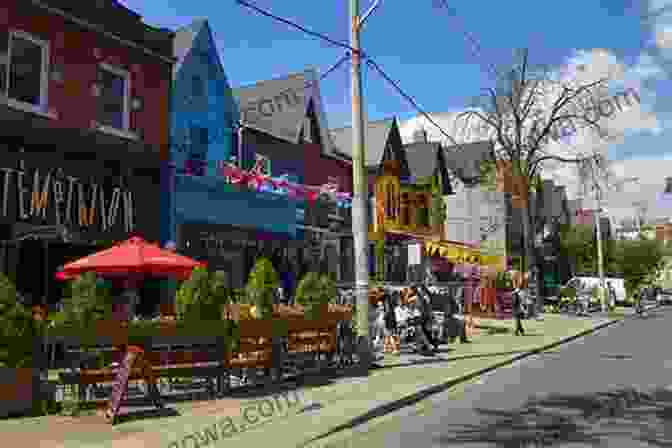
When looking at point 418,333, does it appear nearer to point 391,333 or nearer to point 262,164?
point 391,333

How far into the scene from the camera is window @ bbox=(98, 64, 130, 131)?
1551 cm

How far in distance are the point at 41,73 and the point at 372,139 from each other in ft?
65.5

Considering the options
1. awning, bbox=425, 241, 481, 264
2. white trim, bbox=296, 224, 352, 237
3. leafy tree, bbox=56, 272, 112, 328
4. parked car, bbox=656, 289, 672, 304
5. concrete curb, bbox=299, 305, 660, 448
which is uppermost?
white trim, bbox=296, 224, 352, 237

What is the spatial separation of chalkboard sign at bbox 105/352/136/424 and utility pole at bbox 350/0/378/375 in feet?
16.3

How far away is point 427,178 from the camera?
119 ft

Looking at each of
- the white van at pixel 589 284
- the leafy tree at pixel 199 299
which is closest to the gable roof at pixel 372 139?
the white van at pixel 589 284

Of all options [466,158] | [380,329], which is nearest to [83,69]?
[380,329]

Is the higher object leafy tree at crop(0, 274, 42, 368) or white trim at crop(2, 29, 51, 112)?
white trim at crop(2, 29, 51, 112)

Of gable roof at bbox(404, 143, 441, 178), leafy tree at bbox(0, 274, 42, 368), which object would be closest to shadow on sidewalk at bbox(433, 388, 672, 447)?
leafy tree at bbox(0, 274, 42, 368)

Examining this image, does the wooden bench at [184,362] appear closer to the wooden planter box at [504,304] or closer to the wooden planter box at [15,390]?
the wooden planter box at [15,390]

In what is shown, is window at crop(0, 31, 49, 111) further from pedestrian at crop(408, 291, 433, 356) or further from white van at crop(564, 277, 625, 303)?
white van at crop(564, 277, 625, 303)

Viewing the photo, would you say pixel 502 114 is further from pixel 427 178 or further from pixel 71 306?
pixel 71 306

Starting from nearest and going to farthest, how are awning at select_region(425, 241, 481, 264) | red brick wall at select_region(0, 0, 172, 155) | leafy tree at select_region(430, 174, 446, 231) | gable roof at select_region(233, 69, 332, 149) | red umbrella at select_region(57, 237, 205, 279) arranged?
red umbrella at select_region(57, 237, 205, 279)
red brick wall at select_region(0, 0, 172, 155)
gable roof at select_region(233, 69, 332, 149)
awning at select_region(425, 241, 481, 264)
leafy tree at select_region(430, 174, 446, 231)

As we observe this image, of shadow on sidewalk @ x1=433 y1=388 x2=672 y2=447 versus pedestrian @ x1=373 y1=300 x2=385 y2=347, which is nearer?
shadow on sidewalk @ x1=433 y1=388 x2=672 y2=447
